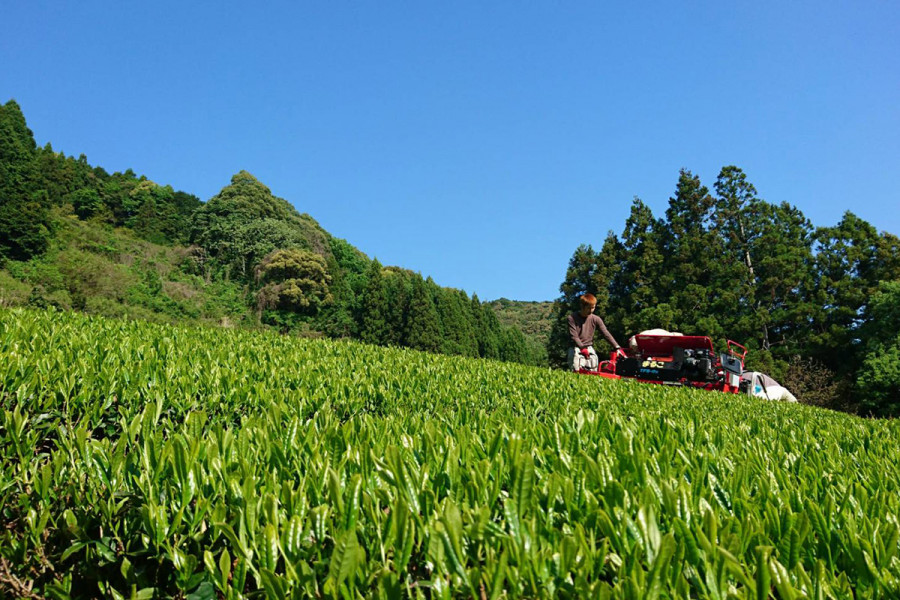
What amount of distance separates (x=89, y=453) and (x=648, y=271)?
40727 mm

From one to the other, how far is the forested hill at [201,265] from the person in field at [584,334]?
21.9 m

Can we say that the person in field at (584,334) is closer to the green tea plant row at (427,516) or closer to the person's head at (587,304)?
the person's head at (587,304)

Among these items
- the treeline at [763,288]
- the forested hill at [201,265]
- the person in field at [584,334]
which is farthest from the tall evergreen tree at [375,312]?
the person in field at [584,334]

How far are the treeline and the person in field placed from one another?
2519 centimetres

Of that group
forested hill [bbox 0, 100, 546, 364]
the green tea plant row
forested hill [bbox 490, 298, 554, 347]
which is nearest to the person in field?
the green tea plant row

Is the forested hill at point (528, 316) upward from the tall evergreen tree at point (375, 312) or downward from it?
upward

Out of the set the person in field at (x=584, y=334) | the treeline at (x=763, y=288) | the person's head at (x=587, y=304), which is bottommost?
the person in field at (x=584, y=334)

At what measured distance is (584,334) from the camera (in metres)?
10.8

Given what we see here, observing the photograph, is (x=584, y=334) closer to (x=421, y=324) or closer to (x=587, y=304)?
(x=587, y=304)

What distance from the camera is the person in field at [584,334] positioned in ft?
34.1

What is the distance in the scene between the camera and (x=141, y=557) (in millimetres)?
1595

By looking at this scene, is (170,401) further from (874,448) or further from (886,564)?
(874,448)

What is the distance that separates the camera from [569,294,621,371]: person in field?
A: 10406 millimetres

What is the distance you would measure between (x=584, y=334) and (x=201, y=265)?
56.9m
